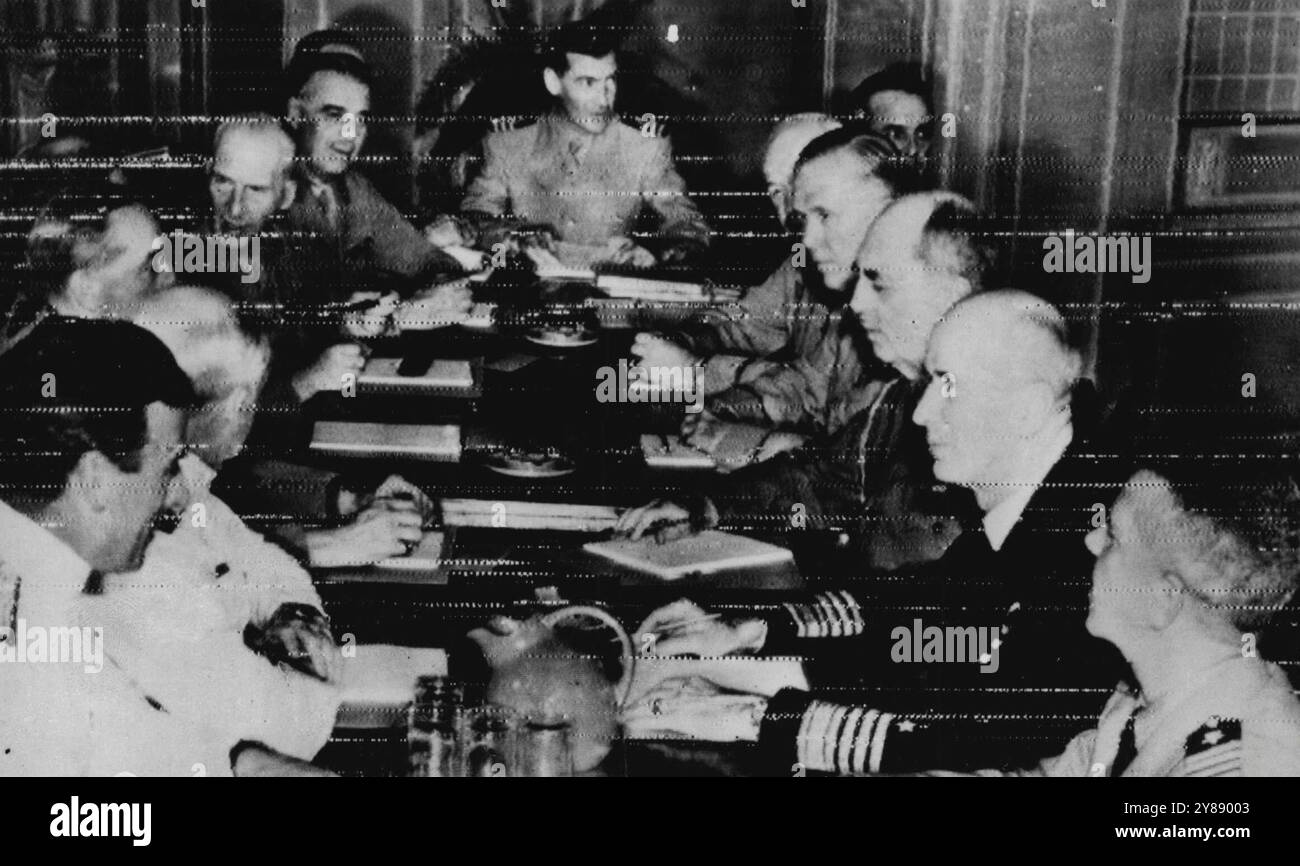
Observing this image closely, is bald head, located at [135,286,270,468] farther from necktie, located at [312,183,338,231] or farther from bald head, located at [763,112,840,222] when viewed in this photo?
bald head, located at [763,112,840,222]

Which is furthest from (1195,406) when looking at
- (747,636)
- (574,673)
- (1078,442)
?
(574,673)

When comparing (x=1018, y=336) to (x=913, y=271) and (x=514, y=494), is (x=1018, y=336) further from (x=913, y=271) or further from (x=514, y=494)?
(x=514, y=494)

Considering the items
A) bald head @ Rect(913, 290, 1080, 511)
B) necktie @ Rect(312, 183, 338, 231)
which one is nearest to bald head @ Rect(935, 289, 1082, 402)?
bald head @ Rect(913, 290, 1080, 511)

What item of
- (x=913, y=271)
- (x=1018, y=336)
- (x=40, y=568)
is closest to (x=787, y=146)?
(x=913, y=271)

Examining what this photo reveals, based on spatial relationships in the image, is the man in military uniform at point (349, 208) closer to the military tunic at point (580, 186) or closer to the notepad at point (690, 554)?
the military tunic at point (580, 186)

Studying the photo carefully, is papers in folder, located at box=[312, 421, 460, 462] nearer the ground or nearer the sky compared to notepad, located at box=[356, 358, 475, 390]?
nearer the ground

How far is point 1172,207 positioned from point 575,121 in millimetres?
1228

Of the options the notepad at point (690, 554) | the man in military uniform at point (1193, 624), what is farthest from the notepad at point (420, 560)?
the man in military uniform at point (1193, 624)

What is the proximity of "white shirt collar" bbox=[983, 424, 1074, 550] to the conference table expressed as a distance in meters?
0.41

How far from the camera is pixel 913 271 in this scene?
149 inches

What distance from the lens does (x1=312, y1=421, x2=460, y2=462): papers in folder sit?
3768 mm

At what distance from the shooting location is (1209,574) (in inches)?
148

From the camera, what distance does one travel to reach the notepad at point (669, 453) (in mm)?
3781
